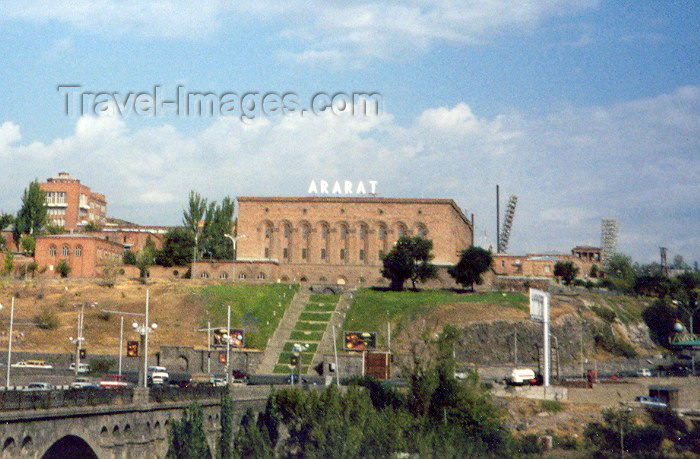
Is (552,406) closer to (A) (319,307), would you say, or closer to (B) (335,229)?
(A) (319,307)

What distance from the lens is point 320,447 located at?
182ft

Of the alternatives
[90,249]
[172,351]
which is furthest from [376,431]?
[90,249]

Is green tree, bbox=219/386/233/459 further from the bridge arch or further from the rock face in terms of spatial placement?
the rock face

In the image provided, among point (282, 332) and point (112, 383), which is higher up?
point (282, 332)

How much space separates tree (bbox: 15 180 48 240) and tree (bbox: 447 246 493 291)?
2629 inches

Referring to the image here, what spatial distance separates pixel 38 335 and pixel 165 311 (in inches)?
598

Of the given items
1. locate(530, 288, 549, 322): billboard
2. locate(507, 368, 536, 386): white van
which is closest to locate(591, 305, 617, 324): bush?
locate(507, 368, 536, 386): white van

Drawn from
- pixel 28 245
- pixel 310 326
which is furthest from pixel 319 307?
pixel 28 245

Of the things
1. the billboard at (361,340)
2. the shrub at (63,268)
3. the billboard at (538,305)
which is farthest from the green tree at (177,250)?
the billboard at (538,305)

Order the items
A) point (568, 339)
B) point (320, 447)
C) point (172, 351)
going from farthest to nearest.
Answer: point (568, 339) < point (172, 351) < point (320, 447)

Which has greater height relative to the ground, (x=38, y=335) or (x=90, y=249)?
(x=90, y=249)

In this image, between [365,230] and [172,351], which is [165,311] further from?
[365,230]

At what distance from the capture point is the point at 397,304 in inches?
4535

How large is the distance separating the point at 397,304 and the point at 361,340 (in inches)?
571
